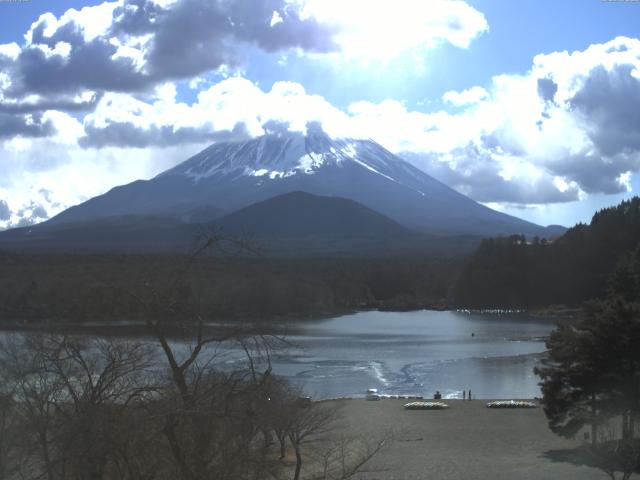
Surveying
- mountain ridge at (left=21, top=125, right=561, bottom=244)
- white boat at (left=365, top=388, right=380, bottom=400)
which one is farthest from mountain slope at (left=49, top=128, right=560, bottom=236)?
white boat at (left=365, top=388, right=380, bottom=400)

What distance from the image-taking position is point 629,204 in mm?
71625

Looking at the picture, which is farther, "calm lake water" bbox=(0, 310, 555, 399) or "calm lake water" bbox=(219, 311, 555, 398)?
"calm lake water" bbox=(219, 311, 555, 398)

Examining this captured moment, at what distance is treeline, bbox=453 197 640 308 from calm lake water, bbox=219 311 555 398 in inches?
529

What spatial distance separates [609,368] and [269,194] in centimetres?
15621

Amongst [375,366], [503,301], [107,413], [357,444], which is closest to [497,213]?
[503,301]

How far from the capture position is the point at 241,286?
158 feet

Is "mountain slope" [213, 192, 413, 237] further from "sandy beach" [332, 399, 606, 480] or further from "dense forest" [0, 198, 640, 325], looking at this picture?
"sandy beach" [332, 399, 606, 480]

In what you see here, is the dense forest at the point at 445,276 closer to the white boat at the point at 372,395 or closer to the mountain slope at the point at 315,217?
the white boat at the point at 372,395

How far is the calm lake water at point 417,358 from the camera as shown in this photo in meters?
27.6

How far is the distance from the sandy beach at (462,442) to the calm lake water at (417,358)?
306 cm

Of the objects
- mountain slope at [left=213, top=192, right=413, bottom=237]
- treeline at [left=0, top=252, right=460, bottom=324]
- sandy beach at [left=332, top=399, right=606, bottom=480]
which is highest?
mountain slope at [left=213, top=192, right=413, bottom=237]

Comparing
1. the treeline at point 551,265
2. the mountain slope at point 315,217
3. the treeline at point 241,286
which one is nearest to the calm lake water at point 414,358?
the treeline at point 241,286

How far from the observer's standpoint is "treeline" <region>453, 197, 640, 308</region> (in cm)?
6981

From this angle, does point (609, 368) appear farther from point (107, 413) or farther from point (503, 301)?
point (503, 301)
